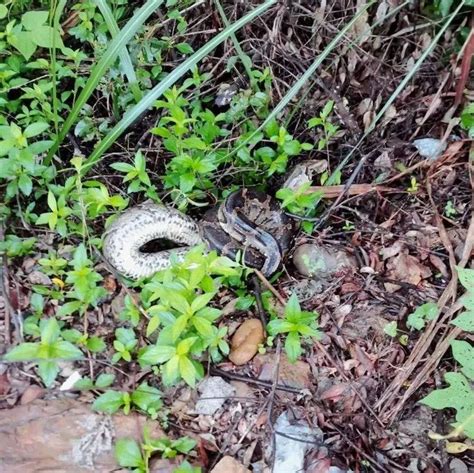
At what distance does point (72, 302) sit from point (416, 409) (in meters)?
1.51

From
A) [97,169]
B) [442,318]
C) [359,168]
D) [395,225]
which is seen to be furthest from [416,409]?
[97,169]

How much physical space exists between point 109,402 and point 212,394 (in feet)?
1.41

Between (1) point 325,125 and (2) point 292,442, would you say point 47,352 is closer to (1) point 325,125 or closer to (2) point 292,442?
(2) point 292,442

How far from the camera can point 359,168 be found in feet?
11.0

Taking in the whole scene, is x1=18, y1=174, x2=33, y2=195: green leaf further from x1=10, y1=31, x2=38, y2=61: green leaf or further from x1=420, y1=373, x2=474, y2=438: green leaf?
x1=420, y1=373, x2=474, y2=438: green leaf

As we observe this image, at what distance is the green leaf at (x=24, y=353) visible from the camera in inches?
89.5

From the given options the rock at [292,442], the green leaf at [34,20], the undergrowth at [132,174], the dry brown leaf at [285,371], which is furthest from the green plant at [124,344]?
the green leaf at [34,20]

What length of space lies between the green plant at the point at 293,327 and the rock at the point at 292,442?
0.27m

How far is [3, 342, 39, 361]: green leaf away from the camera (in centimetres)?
227

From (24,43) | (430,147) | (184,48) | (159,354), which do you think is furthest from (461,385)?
(24,43)

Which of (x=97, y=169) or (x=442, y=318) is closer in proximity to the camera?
(x=442, y=318)

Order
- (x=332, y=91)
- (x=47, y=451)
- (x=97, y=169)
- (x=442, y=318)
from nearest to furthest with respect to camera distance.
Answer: (x=47, y=451)
(x=442, y=318)
(x=97, y=169)
(x=332, y=91)

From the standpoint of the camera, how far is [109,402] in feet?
7.97

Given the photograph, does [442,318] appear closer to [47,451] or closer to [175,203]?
[175,203]
